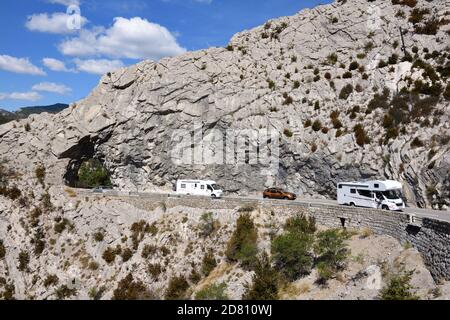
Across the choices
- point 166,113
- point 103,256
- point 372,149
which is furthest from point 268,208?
point 166,113

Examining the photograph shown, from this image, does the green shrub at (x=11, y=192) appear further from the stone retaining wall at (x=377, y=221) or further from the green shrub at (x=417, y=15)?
the green shrub at (x=417, y=15)

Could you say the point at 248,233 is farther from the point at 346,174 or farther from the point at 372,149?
the point at 372,149

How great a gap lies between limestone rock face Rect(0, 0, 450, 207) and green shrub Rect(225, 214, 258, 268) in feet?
39.2

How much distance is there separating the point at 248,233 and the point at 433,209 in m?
16.1

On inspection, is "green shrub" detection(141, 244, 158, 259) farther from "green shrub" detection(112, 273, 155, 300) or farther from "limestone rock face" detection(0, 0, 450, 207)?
"limestone rock face" detection(0, 0, 450, 207)

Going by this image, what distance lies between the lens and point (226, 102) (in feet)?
168

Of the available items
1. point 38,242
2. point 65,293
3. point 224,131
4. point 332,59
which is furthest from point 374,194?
point 38,242

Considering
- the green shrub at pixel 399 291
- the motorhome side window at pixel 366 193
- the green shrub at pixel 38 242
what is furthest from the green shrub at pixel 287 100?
the green shrub at pixel 38 242

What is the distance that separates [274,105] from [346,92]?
9.18 meters

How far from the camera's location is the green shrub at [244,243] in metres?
31.5

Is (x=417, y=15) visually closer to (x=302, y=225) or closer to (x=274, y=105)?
(x=274, y=105)

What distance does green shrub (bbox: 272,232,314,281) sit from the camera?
28000 millimetres

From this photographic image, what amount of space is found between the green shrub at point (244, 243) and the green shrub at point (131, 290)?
8412mm

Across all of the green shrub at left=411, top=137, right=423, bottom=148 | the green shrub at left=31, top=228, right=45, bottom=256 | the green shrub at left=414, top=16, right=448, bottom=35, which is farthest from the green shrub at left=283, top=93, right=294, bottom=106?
the green shrub at left=31, top=228, right=45, bottom=256
